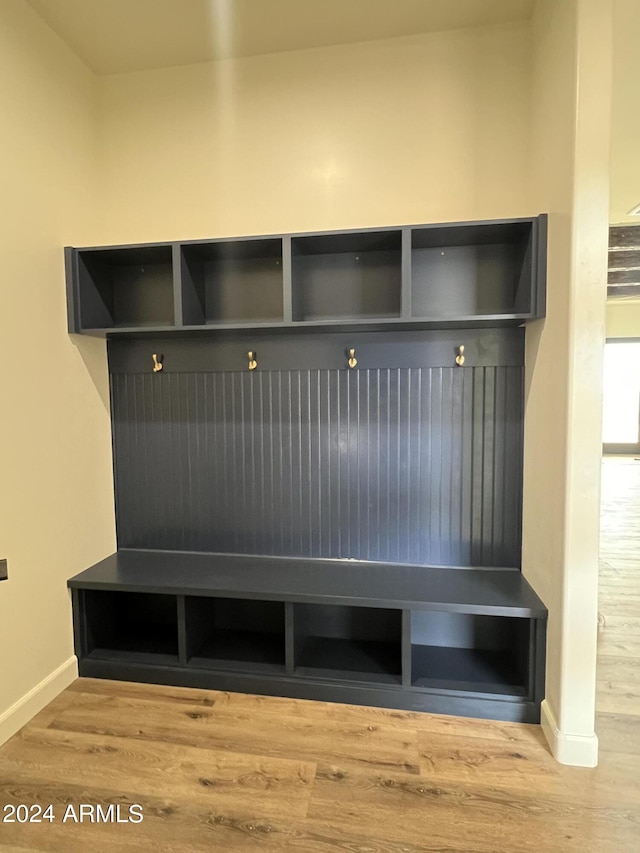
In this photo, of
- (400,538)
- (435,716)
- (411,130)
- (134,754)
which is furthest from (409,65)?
(134,754)

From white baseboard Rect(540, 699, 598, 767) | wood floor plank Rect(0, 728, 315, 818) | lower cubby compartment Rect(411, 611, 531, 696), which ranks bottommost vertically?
wood floor plank Rect(0, 728, 315, 818)

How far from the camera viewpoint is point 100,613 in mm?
2328

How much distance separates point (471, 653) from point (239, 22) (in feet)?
9.87

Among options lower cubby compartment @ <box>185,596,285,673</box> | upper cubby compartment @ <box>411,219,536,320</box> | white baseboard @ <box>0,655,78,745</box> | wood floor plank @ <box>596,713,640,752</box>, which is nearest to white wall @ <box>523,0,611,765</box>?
wood floor plank @ <box>596,713,640,752</box>

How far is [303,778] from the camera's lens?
1.61 metres

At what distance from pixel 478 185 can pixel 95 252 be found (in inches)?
70.0

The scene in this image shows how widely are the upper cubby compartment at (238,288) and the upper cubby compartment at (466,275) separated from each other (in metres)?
0.67

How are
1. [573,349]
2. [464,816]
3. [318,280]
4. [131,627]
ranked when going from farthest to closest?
[131,627] → [318,280] → [573,349] → [464,816]

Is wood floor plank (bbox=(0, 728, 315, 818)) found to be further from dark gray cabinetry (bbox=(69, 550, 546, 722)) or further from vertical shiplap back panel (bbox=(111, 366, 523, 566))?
vertical shiplap back panel (bbox=(111, 366, 523, 566))

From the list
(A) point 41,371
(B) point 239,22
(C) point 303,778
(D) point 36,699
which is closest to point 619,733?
(C) point 303,778

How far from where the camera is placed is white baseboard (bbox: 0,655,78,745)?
5.96 ft

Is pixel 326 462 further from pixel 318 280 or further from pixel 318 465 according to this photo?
pixel 318 280

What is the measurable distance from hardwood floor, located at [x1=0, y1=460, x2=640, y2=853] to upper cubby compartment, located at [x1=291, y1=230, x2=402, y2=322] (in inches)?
69.0

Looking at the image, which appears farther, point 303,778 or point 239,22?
point 239,22
